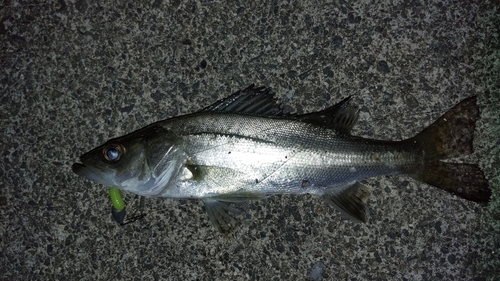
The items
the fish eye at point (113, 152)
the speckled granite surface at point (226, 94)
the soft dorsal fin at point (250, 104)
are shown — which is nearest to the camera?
the fish eye at point (113, 152)

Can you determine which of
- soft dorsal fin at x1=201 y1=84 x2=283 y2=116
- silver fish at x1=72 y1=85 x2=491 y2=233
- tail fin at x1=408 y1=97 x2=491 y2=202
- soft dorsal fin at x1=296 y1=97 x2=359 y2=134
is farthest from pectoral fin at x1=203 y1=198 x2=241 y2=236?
tail fin at x1=408 y1=97 x2=491 y2=202

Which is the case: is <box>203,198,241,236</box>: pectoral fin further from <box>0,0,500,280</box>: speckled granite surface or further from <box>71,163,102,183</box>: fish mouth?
<box>71,163,102,183</box>: fish mouth

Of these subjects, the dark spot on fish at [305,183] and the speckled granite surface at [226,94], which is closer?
the dark spot on fish at [305,183]

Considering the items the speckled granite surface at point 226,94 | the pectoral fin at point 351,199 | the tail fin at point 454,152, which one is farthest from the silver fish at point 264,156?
the speckled granite surface at point 226,94

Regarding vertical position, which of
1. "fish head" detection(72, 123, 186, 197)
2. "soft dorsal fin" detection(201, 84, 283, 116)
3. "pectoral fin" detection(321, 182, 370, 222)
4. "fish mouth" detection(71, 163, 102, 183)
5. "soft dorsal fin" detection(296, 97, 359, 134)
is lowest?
"fish mouth" detection(71, 163, 102, 183)

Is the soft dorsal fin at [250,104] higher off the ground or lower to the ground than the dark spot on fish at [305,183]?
higher

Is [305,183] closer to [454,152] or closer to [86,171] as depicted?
[454,152]

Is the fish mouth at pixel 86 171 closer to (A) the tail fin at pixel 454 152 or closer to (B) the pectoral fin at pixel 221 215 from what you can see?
(B) the pectoral fin at pixel 221 215
